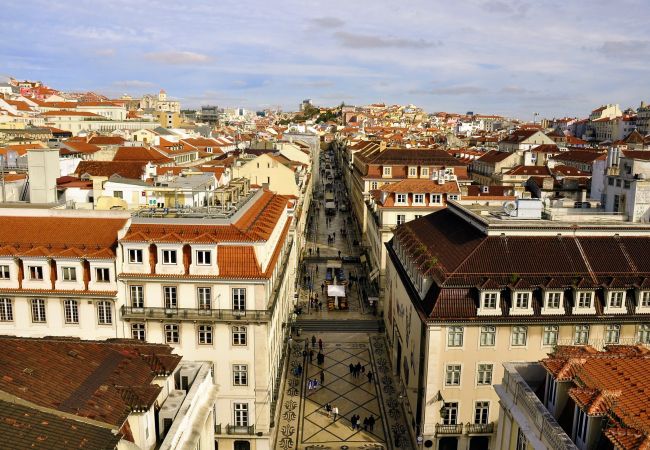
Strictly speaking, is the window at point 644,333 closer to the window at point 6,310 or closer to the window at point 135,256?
the window at point 135,256

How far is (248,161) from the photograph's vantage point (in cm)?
8369

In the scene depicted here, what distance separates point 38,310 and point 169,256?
9682 mm

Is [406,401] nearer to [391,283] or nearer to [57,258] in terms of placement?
[391,283]

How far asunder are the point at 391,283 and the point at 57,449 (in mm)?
42519

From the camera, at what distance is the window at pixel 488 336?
38209 mm

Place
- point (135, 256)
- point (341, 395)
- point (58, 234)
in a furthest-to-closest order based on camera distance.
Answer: point (341, 395), point (58, 234), point (135, 256)

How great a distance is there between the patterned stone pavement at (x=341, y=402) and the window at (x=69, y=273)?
18100mm

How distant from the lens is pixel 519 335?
126ft

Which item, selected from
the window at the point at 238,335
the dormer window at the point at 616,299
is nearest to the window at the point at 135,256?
the window at the point at 238,335

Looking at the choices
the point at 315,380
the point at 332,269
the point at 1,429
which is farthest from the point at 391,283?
the point at 1,429

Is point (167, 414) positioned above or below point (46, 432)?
below

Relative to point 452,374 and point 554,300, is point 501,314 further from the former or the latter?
point 452,374

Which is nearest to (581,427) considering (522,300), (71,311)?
(522,300)

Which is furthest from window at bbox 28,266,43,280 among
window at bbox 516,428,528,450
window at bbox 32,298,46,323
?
window at bbox 516,428,528,450
